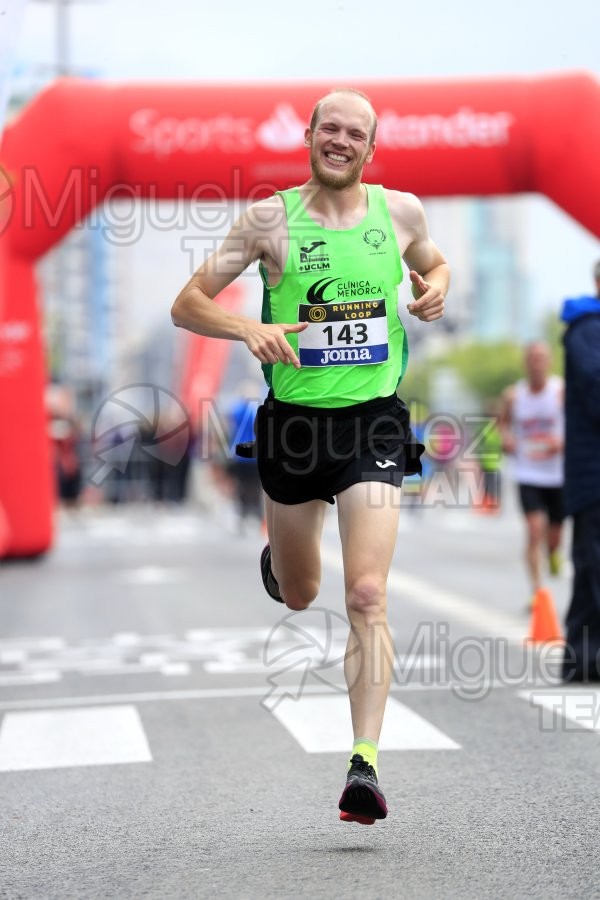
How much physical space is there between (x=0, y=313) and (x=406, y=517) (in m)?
12.2

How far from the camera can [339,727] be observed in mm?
7223

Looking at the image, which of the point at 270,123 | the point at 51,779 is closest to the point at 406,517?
the point at 270,123

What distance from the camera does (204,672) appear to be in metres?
9.37

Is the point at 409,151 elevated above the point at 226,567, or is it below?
above

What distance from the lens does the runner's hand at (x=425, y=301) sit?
5086 millimetres

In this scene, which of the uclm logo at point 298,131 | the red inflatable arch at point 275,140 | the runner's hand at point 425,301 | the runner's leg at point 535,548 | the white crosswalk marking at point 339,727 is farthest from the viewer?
the uclm logo at point 298,131

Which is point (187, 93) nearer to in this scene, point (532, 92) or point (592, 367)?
point (532, 92)

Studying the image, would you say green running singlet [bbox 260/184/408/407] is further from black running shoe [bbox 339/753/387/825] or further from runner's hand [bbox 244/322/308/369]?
black running shoe [bbox 339/753/387/825]

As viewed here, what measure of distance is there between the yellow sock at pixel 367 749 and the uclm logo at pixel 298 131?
991 centimetres

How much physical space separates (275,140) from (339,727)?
8.05m

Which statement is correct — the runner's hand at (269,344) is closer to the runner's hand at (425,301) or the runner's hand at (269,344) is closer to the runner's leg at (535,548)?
the runner's hand at (425,301)

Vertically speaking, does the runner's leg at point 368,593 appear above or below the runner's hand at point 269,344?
below

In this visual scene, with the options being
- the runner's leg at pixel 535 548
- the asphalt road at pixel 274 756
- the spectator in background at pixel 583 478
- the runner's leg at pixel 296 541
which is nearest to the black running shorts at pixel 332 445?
the runner's leg at pixel 296 541

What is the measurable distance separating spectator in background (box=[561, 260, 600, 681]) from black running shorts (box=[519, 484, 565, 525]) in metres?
4.37
